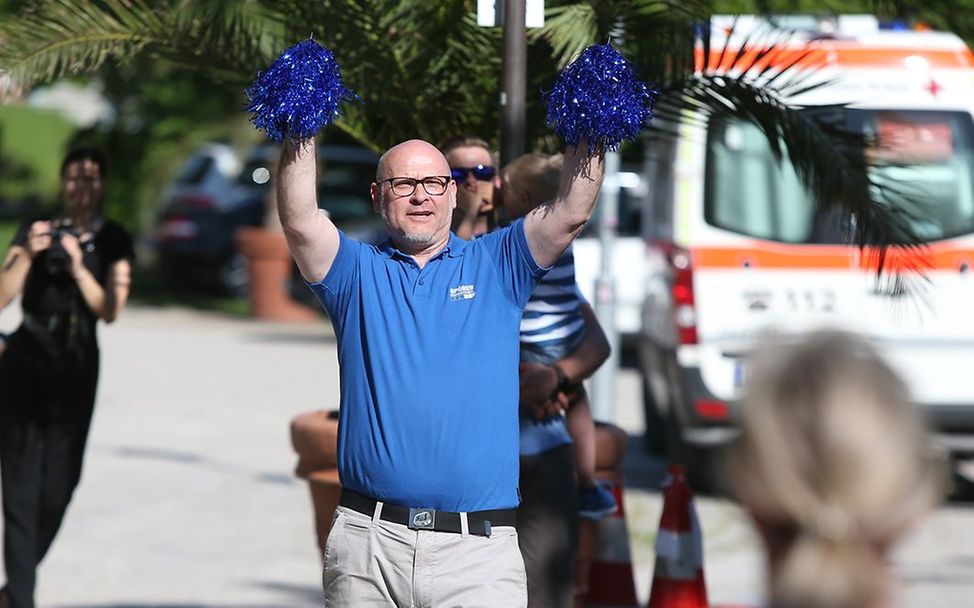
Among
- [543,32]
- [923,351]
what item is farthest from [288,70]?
[923,351]

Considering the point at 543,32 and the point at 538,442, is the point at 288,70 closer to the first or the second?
the point at 538,442

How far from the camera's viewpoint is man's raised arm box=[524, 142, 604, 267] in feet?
A: 12.4

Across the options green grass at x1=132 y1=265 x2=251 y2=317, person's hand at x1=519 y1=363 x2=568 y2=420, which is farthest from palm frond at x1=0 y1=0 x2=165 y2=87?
green grass at x1=132 y1=265 x2=251 y2=317

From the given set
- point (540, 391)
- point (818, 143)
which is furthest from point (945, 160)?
point (540, 391)

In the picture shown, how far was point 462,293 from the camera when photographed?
3.86 meters

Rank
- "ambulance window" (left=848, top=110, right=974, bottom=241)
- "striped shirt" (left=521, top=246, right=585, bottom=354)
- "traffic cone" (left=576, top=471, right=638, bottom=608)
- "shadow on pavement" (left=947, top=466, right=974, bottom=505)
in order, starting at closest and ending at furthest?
"striped shirt" (left=521, top=246, right=585, bottom=354) → "traffic cone" (left=576, top=471, right=638, bottom=608) → "ambulance window" (left=848, top=110, right=974, bottom=241) → "shadow on pavement" (left=947, top=466, right=974, bottom=505)

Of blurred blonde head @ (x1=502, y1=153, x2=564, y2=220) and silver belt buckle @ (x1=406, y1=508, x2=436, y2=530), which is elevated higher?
blurred blonde head @ (x1=502, y1=153, x2=564, y2=220)

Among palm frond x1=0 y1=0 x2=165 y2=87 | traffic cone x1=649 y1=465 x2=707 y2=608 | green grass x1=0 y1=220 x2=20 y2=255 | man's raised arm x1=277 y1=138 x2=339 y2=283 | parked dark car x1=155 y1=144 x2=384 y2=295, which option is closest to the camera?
man's raised arm x1=277 y1=138 x2=339 y2=283

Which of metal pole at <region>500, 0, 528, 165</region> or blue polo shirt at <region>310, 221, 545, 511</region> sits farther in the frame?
metal pole at <region>500, 0, 528, 165</region>

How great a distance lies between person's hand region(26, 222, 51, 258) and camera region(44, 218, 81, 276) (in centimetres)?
2

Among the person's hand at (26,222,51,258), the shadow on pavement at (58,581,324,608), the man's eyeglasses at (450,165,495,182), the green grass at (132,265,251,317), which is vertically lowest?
the shadow on pavement at (58,581,324,608)

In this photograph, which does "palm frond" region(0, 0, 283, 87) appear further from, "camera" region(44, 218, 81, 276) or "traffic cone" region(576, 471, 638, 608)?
"traffic cone" region(576, 471, 638, 608)

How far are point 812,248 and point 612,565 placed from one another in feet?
12.2

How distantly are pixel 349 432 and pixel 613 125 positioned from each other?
3.09ft
